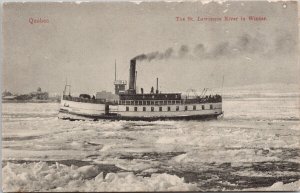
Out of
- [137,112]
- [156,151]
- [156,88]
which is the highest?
[156,88]

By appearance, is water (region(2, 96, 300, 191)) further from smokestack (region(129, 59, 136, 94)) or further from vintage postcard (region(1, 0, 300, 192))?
smokestack (region(129, 59, 136, 94))

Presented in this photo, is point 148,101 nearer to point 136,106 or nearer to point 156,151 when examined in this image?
point 136,106

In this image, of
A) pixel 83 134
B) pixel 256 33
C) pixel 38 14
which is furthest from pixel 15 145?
pixel 256 33

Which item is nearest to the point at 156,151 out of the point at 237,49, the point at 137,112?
the point at 137,112

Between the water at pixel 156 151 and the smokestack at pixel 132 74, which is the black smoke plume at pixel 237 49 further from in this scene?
the water at pixel 156 151

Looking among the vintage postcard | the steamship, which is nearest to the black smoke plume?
the vintage postcard

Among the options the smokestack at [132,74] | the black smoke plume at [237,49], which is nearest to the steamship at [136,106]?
the smokestack at [132,74]

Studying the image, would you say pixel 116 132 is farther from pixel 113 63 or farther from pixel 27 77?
pixel 27 77
